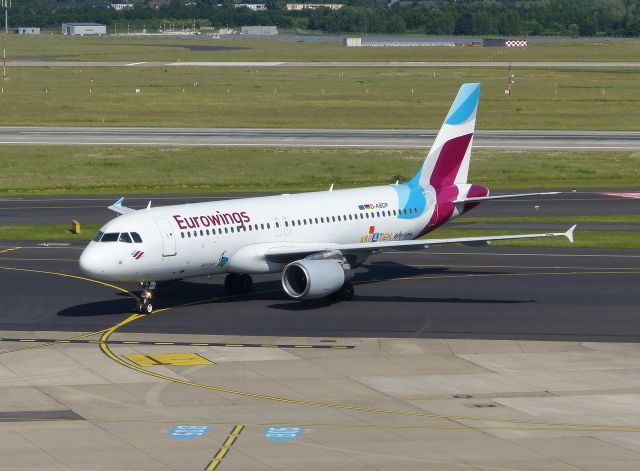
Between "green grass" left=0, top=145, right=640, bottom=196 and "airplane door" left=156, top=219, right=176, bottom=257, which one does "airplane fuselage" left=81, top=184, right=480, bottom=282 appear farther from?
"green grass" left=0, top=145, right=640, bottom=196

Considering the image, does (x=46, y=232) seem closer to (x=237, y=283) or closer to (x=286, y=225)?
(x=237, y=283)

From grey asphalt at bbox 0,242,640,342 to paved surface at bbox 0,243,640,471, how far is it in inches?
7.3

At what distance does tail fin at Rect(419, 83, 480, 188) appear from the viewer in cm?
6475

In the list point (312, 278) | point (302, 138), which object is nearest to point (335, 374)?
point (312, 278)

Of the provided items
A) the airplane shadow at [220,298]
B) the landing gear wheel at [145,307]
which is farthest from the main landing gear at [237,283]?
the landing gear wheel at [145,307]

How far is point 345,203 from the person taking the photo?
200 ft

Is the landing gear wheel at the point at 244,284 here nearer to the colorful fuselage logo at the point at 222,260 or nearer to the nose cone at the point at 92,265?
the colorful fuselage logo at the point at 222,260

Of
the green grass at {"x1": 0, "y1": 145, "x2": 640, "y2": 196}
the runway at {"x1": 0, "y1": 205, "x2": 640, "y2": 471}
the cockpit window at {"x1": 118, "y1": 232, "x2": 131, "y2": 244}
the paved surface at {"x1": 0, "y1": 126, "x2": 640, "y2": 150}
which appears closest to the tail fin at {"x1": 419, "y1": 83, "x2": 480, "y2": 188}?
the runway at {"x1": 0, "y1": 205, "x2": 640, "y2": 471}

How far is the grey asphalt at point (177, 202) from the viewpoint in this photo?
272ft

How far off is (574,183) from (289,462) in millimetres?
69438

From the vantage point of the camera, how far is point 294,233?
58375 millimetres

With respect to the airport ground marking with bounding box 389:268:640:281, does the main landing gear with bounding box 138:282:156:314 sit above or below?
above

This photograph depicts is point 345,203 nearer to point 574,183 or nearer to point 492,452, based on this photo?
point 492,452

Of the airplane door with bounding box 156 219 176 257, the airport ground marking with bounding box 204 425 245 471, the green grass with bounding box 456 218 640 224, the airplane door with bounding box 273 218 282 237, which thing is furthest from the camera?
the green grass with bounding box 456 218 640 224
